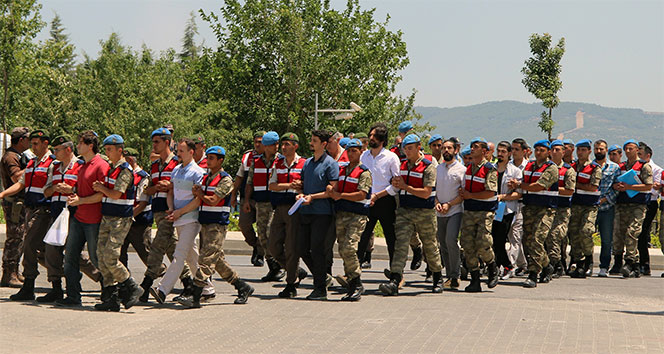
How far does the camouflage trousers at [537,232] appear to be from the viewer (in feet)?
42.4

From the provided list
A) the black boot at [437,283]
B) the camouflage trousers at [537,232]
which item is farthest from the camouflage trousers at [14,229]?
the camouflage trousers at [537,232]

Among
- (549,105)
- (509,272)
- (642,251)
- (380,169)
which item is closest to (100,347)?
(380,169)

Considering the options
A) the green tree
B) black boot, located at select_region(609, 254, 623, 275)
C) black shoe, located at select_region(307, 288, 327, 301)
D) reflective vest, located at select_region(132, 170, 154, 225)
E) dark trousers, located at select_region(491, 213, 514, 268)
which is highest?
the green tree

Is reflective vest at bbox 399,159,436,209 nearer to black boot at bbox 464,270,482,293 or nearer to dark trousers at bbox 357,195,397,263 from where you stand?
dark trousers at bbox 357,195,397,263

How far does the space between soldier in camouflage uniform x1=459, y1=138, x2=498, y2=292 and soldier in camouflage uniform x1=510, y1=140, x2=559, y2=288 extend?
3.63 feet

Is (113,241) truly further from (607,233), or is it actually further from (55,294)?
(607,233)

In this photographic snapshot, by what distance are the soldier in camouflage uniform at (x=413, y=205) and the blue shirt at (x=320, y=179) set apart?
0.99 metres

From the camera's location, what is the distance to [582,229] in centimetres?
1414

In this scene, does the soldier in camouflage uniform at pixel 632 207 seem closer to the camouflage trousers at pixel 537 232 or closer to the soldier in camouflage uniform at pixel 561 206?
the soldier in camouflage uniform at pixel 561 206

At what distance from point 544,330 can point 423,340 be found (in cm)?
139

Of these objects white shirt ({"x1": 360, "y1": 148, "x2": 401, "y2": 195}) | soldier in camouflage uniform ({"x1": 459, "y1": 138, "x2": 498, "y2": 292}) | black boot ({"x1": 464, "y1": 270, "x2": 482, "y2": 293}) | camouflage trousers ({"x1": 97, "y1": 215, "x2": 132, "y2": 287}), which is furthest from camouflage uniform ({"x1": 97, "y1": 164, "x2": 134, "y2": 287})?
black boot ({"x1": 464, "y1": 270, "x2": 482, "y2": 293})

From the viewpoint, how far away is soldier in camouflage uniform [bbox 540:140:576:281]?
13445 mm

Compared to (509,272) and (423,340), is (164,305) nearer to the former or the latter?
(423,340)

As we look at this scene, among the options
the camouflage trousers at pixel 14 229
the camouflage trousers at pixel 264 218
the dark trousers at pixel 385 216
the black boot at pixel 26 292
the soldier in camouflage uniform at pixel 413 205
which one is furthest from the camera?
the camouflage trousers at pixel 264 218
